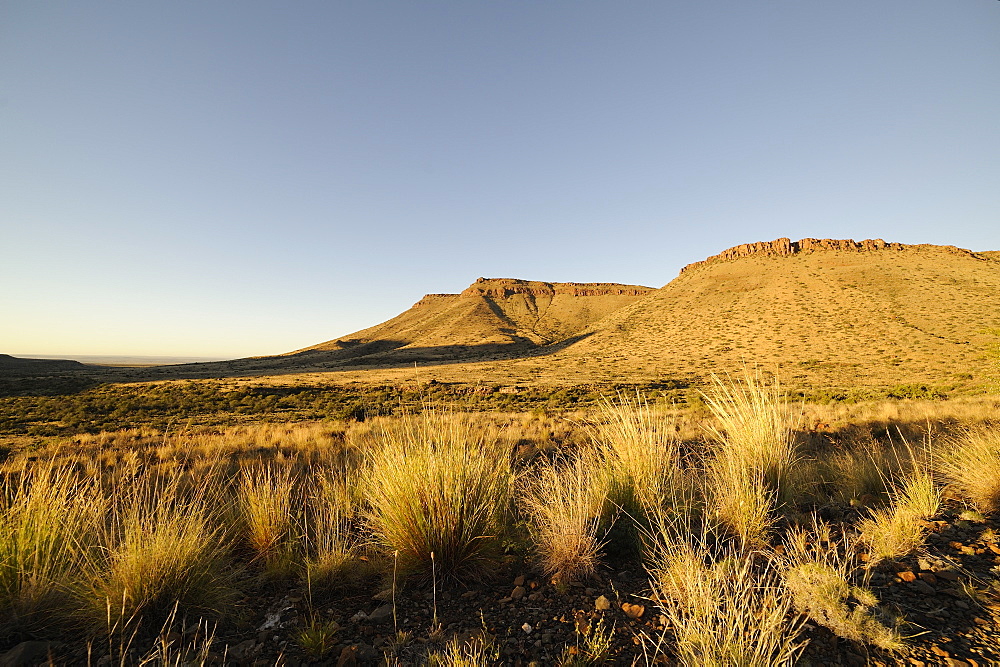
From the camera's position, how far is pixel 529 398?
21.8 m

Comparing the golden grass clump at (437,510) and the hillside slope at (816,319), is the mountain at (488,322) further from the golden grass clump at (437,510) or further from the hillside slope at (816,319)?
the golden grass clump at (437,510)

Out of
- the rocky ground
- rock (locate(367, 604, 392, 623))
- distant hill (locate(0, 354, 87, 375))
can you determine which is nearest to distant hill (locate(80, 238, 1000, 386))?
the rocky ground

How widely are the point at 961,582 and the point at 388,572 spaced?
3.26 metres

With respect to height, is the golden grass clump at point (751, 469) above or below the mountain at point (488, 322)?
below

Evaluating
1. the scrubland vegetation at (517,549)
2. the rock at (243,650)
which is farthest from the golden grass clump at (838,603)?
the rock at (243,650)

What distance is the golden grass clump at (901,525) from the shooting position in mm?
2537

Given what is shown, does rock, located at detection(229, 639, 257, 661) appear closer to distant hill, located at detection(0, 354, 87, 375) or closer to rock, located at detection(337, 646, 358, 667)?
rock, located at detection(337, 646, 358, 667)

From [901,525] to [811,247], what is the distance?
80.2 metres

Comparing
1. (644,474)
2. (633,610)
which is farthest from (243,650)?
(644,474)

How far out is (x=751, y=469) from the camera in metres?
3.82

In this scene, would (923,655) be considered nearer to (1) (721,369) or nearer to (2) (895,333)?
(1) (721,369)

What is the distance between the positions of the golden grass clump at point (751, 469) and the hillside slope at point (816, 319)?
87.7ft

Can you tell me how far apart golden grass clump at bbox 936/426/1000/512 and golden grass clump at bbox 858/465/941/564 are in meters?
0.41

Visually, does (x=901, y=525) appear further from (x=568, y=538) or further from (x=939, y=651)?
(x=568, y=538)
